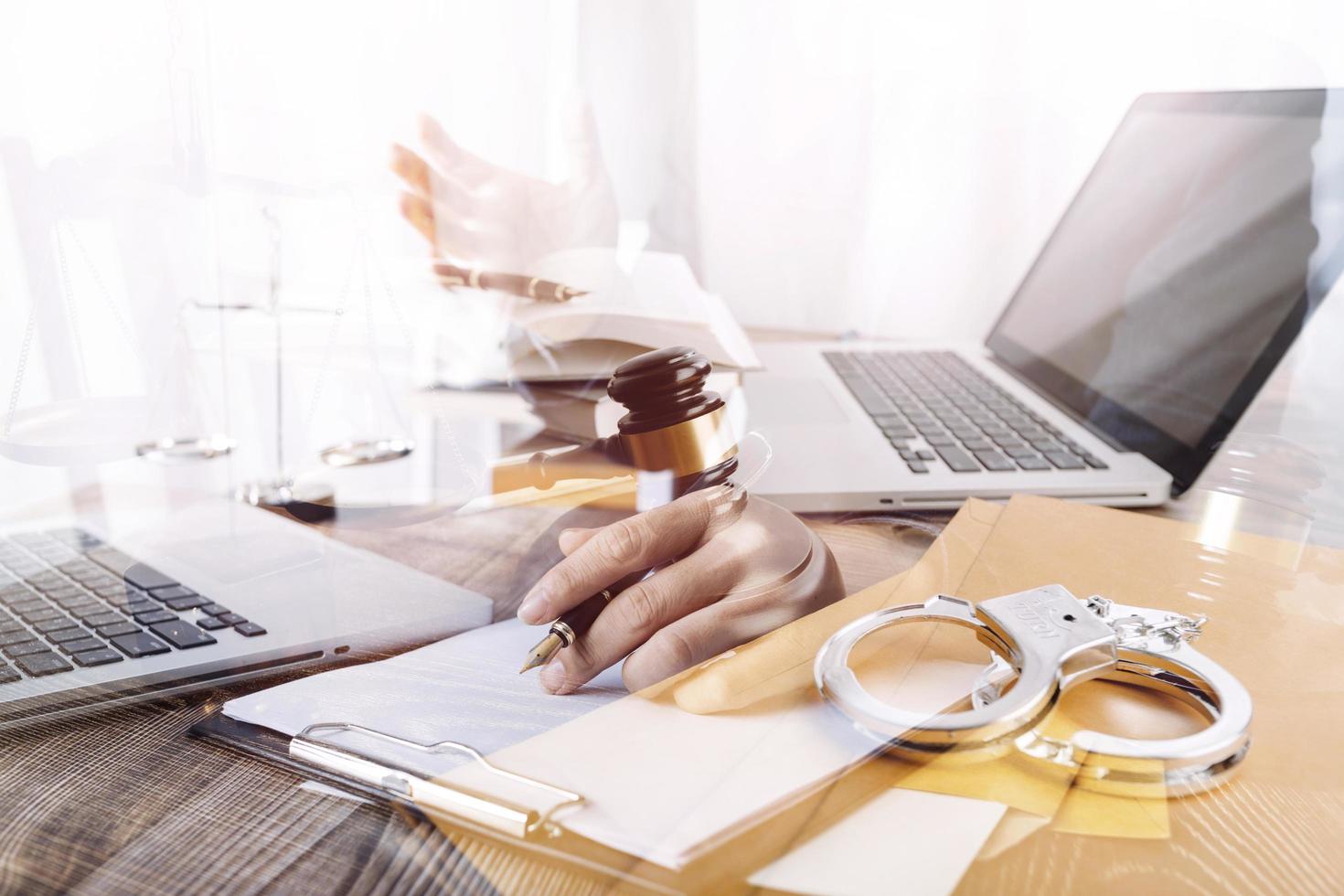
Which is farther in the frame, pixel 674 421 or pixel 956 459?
pixel 956 459

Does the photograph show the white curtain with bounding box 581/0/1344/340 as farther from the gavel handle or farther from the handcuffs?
the handcuffs

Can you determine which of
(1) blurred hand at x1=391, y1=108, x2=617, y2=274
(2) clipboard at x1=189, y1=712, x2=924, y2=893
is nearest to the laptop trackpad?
(1) blurred hand at x1=391, y1=108, x2=617, y2=274

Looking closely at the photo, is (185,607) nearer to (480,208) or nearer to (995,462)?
(480,208)

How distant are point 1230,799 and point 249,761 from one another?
0.23 meters

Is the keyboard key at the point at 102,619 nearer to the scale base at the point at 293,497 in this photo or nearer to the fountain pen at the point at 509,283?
the scale base at the point at 293,497

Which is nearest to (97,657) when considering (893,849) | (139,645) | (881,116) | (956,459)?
(139,645)

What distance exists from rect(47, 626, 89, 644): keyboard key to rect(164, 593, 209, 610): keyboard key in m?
0.02

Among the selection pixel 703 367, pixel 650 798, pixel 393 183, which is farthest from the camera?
pixel 393 183

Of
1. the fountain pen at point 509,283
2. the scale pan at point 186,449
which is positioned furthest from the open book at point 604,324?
the scale pan at point 186,449

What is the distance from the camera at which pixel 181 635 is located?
0.92ft

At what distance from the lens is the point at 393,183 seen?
44 centimetres

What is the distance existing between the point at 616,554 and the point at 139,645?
5.8 inches

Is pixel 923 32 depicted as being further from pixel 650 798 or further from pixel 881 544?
pixel 650 798

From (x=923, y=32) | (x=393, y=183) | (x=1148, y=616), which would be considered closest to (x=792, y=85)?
(x=923, y=32)
